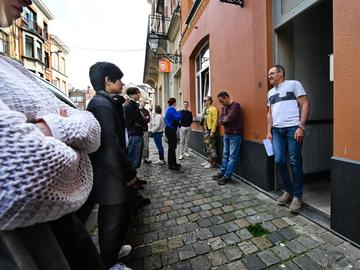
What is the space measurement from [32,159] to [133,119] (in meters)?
3.78

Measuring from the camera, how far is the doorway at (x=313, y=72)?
3336 millimetres

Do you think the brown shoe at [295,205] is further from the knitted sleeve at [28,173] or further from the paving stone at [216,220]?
the knitted sleeve at [28,173]

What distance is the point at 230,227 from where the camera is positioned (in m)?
2.51

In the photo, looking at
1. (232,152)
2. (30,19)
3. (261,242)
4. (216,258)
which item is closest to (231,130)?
(232,152)

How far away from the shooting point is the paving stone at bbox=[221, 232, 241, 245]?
222cm

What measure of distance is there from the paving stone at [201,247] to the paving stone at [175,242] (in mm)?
165

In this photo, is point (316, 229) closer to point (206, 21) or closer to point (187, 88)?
point (206, 21)

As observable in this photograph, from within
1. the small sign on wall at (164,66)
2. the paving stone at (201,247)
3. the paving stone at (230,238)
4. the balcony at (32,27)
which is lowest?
the paving stone at (201,247)

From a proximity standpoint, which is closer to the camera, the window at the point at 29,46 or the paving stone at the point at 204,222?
the paving stone at the point at 204,222

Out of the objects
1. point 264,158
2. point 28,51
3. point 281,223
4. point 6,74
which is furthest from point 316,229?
point 28,51

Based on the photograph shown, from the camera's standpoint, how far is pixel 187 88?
26.4 ft

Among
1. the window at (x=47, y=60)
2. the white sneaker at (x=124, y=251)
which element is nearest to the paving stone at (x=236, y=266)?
the white sneaker at (x=124, y=251)

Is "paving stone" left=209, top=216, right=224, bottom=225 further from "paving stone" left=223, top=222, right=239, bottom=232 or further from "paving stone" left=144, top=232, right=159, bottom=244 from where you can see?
"paving stone" left=144, top=232, right=159, bottom=244

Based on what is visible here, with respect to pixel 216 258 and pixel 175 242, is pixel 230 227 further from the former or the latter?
pixel 175 242
